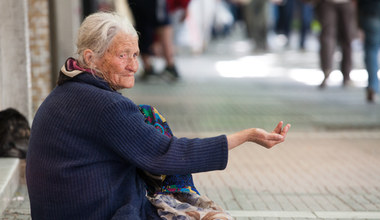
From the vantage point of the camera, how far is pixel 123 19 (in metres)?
3.19

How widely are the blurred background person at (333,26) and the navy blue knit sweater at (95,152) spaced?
28.7 feet

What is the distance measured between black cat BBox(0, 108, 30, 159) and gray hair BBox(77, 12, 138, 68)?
2.12m

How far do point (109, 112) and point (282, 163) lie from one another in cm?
337

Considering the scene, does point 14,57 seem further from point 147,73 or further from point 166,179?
point 147,73

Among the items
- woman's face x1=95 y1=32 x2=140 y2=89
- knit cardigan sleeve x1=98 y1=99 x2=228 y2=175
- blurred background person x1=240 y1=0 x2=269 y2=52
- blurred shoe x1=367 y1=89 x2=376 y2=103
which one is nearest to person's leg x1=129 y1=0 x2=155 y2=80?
blurred shoe x1=367 y1=89 x2=376 y2=103

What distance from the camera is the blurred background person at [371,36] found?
31.7 ft

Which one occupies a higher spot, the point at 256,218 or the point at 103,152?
the point at 103,152

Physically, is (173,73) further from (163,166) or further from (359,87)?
(163,166)

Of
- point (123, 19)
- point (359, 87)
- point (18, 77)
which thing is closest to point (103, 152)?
point (123, 19)

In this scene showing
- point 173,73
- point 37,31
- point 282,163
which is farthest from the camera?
point 173,73

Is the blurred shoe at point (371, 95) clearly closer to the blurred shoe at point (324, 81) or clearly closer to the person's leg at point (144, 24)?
the blurred shoe at point (324, 81)

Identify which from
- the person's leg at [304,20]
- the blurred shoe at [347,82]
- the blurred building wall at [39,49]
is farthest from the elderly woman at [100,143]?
the person's leg at [304,20]

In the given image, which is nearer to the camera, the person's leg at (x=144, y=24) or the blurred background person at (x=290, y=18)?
the person's leg at (x=144, y=24)

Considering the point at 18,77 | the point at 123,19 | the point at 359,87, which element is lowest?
the point at 359,87
